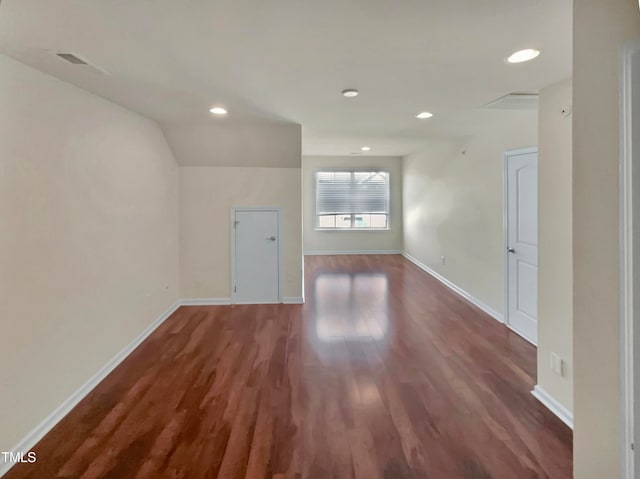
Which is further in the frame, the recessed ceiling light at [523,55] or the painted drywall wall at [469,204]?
the painted drywall wall at [469,204]

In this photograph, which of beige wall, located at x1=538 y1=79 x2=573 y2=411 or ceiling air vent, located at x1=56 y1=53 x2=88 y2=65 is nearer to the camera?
ceiling air vent, located at x1=56 y1=53 x2=88 y2=65

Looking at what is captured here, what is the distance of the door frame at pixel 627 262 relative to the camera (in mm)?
1160

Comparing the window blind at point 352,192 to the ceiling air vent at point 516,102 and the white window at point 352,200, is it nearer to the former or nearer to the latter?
the white window at point 352,200

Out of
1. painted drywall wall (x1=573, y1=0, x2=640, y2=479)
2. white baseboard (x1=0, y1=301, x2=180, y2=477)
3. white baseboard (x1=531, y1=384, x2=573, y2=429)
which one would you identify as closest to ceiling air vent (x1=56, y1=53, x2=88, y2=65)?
white baseboard (x1=0, y1=301, x2=180, y2=477)

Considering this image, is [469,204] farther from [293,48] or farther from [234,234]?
[293,48]

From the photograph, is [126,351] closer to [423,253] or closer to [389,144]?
[389,144]

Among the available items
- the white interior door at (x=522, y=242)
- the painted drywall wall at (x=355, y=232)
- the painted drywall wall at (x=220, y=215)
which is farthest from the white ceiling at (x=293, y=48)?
the painted drywall wall at (x=355, y=232)

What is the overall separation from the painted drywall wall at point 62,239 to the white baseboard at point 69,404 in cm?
4

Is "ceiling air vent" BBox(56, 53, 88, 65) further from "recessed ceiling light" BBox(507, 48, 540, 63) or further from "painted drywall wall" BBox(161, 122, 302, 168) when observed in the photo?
"recessed ceiling light" BBox(507, 48, 540, 63)

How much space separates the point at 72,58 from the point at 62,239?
3.90 feet

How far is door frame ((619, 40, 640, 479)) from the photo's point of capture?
116cm

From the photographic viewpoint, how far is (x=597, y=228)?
52.1 inches

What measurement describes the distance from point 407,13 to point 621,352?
5.33 ft

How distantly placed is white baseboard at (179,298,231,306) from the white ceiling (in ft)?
8.79
